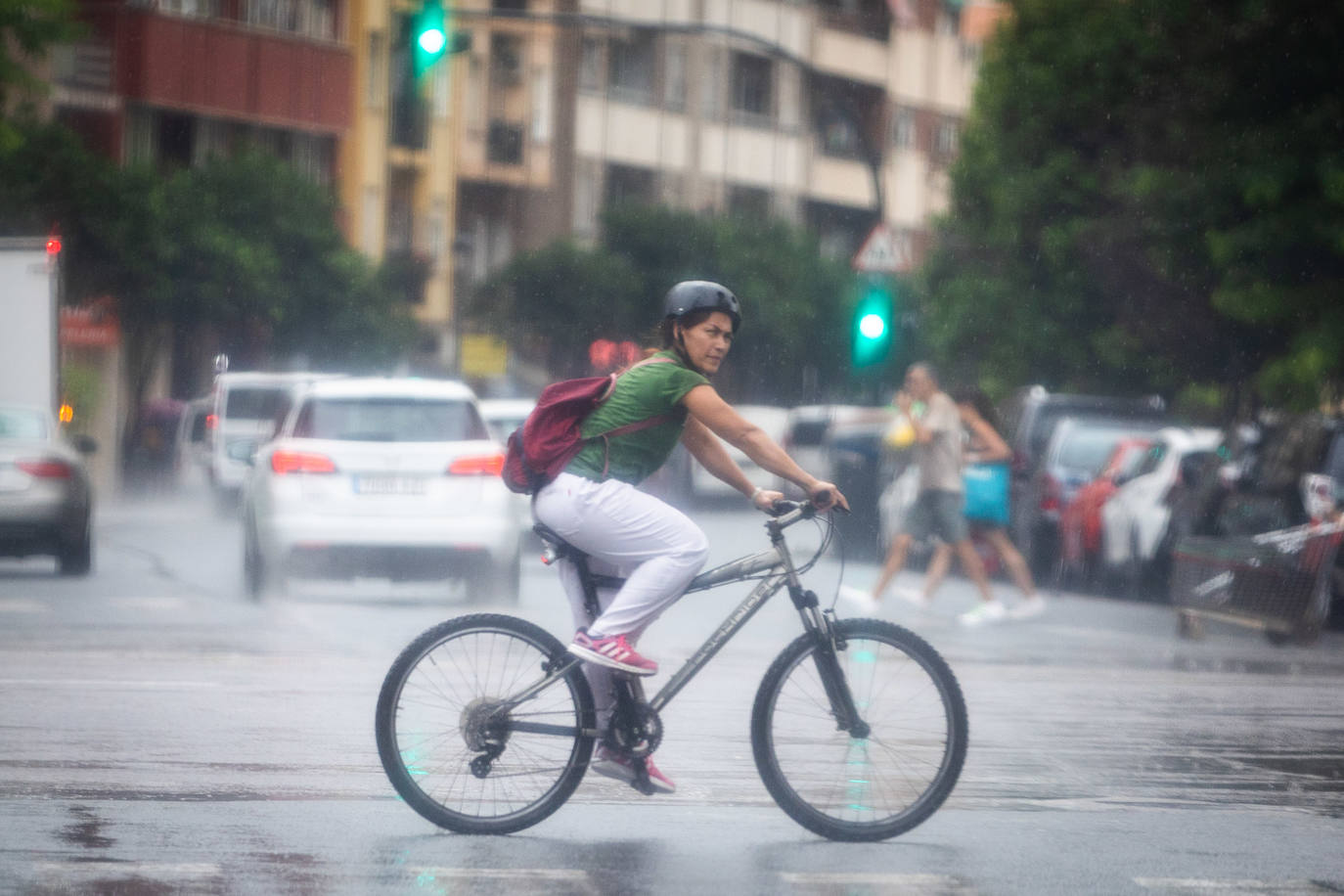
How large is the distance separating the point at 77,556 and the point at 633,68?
52993 mm

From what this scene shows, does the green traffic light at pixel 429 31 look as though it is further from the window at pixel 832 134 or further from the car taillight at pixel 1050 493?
the window at pixel 832 134

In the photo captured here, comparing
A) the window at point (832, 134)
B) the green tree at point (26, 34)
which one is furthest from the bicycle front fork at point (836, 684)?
the window at point (832, 134)

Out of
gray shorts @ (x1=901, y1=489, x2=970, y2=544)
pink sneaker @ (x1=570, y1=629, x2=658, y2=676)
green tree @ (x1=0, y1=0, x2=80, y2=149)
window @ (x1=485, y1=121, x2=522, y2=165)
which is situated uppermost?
window @ (x1=485, y1=121, x2=522, y2=165)

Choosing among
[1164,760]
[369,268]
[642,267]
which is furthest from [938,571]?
[642,267]

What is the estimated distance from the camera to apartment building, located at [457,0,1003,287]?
71062 mm

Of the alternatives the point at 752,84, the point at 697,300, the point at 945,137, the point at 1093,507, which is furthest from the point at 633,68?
the point at 697,300

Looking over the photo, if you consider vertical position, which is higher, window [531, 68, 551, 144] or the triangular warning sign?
window [531, 68, 551, 144]

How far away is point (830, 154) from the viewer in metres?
81.0

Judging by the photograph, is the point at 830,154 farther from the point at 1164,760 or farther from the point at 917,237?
the point at 1164,760


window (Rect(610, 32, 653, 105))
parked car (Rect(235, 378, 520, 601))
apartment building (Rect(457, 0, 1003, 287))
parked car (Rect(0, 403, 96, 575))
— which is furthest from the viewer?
window (Rect(610, 32, 653, 105))

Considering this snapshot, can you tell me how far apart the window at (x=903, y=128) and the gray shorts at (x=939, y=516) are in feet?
214

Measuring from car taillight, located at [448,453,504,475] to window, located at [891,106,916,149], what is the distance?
65796 millimetres

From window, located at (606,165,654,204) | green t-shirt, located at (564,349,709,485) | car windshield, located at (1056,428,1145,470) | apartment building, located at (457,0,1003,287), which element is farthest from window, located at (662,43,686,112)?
green t-shirt, located at (564,349,709,485)

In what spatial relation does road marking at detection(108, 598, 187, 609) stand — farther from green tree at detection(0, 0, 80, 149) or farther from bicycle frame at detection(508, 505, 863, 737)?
green tree at detection(0, 0, 80, 149)
